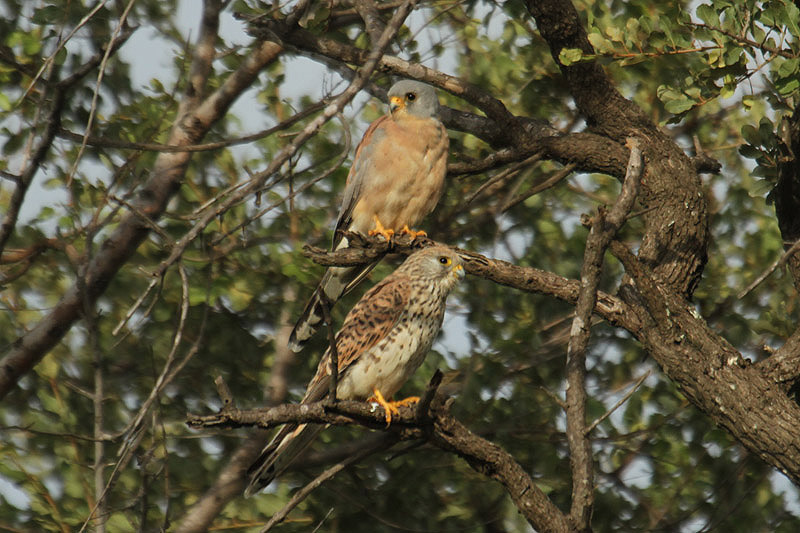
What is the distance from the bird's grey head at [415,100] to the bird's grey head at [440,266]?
0.93 meters

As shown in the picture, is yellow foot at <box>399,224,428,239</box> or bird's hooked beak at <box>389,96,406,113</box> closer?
yellow foot at <box>399,224,428,239</box>

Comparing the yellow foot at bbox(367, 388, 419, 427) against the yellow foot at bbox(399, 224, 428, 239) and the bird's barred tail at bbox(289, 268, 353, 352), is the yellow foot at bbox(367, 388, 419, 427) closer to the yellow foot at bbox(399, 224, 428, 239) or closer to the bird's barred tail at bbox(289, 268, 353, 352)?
the bird's barred tail at bbox(289, 268, 353, 352)

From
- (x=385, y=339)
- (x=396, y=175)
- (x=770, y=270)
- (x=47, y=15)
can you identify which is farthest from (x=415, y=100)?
(x=770, y=270)

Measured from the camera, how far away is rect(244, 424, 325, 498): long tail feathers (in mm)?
3363

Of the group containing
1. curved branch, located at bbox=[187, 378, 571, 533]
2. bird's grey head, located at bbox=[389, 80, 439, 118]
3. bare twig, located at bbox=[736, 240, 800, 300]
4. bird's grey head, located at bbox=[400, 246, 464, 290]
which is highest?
bird's grey head, located at bbox=[389, 80, 439, 118]

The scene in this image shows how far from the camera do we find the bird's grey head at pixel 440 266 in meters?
3.88

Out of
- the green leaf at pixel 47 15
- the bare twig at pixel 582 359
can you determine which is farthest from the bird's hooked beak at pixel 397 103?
the bare twig at pixel 582 359

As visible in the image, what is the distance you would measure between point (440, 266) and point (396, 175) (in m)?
0.74

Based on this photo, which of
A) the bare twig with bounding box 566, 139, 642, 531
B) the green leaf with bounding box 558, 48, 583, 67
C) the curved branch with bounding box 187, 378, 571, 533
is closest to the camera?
the bare twig with bounding box 566, 139, 642, 531

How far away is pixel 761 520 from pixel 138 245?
330 centimetres

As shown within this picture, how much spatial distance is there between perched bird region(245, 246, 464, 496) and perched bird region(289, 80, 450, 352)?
55cm

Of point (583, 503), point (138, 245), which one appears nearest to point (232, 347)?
point (138, 245)

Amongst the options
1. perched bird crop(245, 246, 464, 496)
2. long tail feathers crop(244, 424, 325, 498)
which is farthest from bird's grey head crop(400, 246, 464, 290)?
long tail feathers crop(244, 424, 325, 498)

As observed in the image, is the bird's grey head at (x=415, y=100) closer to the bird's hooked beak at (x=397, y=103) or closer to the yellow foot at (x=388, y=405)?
the bird's hooked beak at (x=397, y=103)
